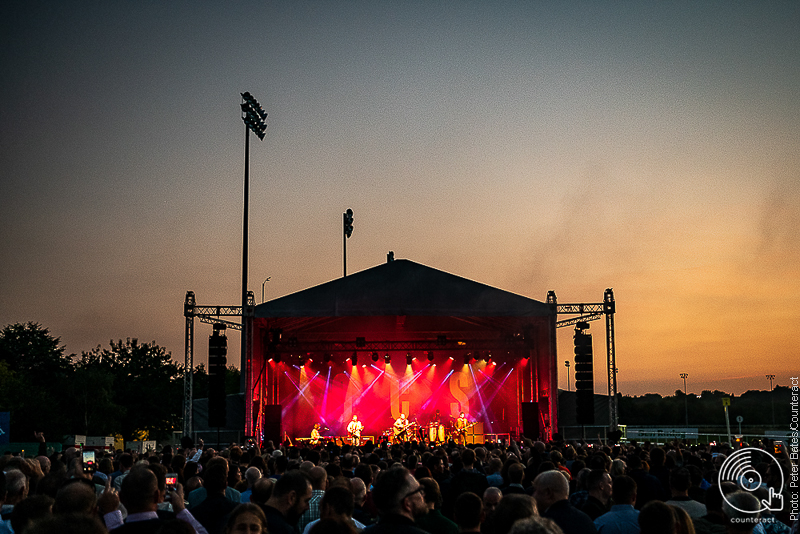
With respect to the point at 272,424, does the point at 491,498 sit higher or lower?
higher

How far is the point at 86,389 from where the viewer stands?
43500mm

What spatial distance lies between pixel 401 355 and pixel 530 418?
725 centimetres

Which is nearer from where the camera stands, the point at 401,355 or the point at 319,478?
the point at 319,478

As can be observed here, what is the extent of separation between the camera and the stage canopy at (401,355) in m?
23.0

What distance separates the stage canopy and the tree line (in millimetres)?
16296

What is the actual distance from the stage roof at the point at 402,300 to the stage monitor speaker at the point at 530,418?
3353 mm

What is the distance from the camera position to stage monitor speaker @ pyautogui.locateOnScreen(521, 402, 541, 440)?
80.1ft

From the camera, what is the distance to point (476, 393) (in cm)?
3017

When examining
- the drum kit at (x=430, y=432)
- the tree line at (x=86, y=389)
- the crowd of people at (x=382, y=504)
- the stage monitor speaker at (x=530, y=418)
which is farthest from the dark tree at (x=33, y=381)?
the crowd of people at (x=382, y=504)

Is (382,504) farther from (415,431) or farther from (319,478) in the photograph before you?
(415,431)

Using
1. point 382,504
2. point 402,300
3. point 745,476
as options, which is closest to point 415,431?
point 402,300

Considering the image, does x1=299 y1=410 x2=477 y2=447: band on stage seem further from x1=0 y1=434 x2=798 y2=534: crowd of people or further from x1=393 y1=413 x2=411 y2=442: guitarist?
x1=0 y1=434 x2=798 y2=534: crowd of people

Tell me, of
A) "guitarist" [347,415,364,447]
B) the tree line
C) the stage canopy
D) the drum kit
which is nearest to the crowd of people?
the stage canopy

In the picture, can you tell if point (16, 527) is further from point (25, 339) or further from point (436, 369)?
point (25, 339)
